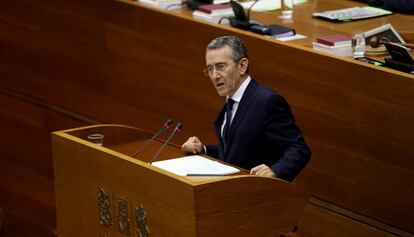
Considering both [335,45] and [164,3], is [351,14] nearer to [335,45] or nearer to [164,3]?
[335,45]

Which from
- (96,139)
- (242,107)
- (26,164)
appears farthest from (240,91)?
(26,164)

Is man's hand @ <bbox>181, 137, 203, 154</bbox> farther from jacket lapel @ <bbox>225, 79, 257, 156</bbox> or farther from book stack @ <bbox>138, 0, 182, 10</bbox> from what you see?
book stack @ <bbox>138, 0, 182, 10</bbox>

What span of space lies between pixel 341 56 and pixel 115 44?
3.06ft

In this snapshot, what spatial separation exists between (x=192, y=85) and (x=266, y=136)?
36.4 inches

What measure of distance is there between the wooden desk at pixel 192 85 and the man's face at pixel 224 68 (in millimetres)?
494

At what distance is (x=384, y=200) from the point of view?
2.91m

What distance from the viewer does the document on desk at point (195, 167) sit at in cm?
237

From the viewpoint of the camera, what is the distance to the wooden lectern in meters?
2.25

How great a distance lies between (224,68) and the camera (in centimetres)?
249

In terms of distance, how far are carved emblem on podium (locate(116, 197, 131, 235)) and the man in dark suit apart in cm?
24

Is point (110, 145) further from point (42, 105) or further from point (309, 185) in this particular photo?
point (42, 105)

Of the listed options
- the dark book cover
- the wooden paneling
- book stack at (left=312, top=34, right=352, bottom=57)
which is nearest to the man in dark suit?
book stack at (left=312, top=34, right=352, bottom=57)

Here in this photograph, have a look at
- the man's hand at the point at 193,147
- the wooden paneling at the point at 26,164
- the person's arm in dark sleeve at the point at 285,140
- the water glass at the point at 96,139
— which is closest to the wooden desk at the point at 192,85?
the wooden paneling at the point at 26,164

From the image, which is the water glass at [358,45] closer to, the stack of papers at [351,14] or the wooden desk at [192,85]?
the wooden desk at [192,85]
